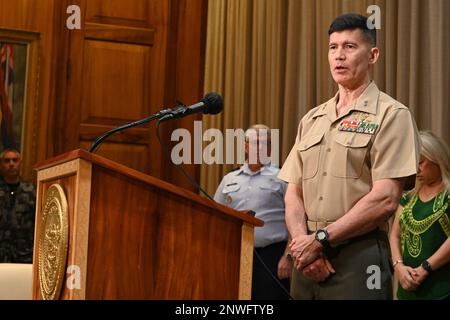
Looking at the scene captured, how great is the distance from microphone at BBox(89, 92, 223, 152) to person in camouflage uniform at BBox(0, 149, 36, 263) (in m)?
2.52

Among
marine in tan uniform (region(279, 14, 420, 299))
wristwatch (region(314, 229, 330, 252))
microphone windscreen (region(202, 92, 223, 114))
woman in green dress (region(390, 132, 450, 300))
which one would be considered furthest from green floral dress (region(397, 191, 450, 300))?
microphone windscreen (region(202, 92, 223, 114))

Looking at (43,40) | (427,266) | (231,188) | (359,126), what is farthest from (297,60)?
(359,126)

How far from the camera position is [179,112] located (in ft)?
7.31

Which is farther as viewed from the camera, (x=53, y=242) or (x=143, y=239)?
(x=53, y=242)

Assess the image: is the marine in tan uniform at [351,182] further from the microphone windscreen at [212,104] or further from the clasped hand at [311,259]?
the microphone windscreen at [212,104]

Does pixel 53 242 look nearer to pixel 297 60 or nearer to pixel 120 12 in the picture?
pixel 297 60

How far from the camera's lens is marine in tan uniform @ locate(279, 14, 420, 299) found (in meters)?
2.14

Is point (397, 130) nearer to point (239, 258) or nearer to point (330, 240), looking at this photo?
point (330, 240)

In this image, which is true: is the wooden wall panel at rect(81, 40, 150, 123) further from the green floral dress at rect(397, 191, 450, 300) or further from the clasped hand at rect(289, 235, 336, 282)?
the clasped hand at rect(289, 235, 336, 282)

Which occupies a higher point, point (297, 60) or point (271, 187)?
point (297, 60)

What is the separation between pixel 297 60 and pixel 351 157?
2.83 meters

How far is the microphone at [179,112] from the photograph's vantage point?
2174 millimetres

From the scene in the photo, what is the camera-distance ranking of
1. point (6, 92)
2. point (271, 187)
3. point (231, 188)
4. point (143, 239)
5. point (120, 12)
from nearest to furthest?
point (143, 239), point (271, 187), point (231, 188), point (6, 92), point (120, 12)

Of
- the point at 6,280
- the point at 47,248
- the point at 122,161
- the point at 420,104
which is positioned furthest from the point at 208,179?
the point at 47,248
